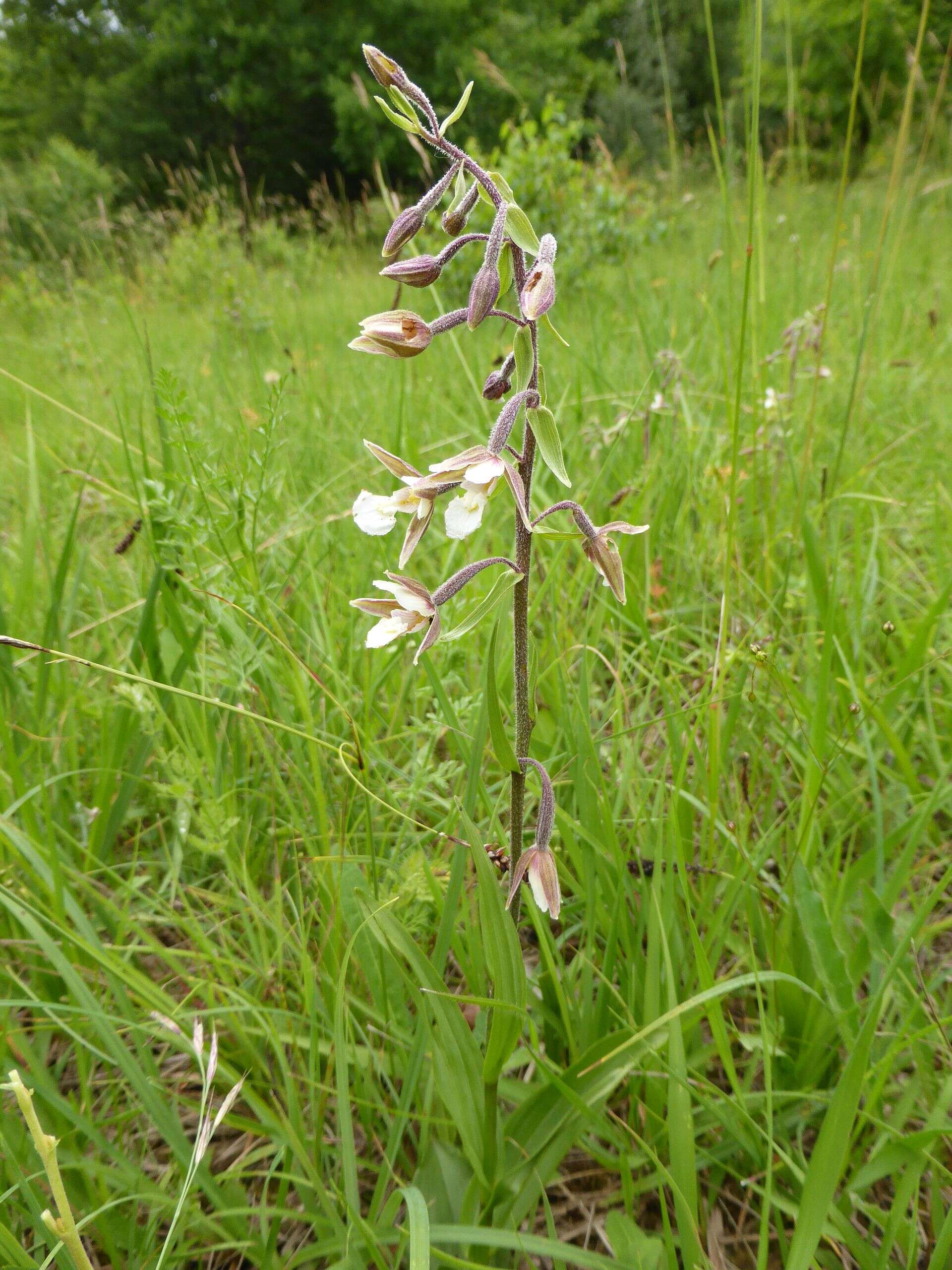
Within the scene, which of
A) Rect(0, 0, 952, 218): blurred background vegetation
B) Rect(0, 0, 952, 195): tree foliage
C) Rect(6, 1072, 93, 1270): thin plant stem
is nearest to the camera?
Rect(6, 1072, 93, 1270): thin plant stem

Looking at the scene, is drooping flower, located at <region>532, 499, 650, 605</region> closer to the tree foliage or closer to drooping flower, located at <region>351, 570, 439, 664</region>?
drooping flower, located at <region>351, 570, 439, 664</region>

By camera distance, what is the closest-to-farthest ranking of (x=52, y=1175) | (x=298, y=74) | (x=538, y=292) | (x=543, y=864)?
(x=52, y=1175), (x=538, y=292), (x=543, y=864), (x=298, y=74)

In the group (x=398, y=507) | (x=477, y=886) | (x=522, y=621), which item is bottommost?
(x=477, y=886)

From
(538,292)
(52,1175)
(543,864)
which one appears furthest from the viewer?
(543,864)

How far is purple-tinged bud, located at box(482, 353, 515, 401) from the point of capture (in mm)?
884

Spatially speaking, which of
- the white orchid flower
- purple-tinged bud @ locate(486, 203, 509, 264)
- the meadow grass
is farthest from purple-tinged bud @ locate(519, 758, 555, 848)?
purple-tinged bud @ locate(486, 203, 509, 264)

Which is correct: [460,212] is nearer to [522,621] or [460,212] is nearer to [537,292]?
[537,292]

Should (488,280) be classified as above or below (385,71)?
below

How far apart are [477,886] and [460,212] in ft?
2.55

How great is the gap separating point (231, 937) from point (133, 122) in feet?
82.2

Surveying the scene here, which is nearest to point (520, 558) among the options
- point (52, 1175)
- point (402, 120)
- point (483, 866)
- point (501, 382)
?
point (501, 382)

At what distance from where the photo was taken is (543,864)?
903mm

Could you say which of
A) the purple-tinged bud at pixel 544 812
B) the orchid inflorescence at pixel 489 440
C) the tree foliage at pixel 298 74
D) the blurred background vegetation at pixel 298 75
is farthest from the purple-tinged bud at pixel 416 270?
the tree foliage at pixel 298 74

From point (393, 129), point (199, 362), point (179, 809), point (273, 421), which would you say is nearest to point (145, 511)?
point (273, 421)
